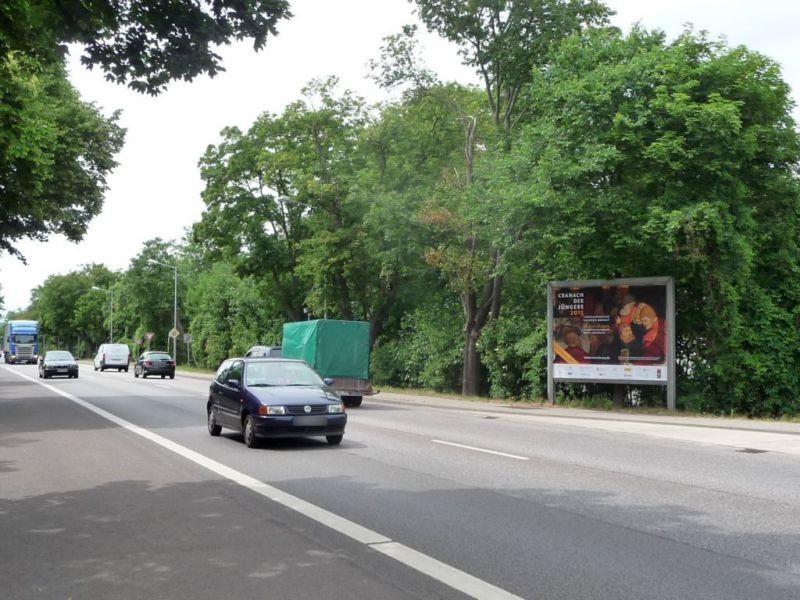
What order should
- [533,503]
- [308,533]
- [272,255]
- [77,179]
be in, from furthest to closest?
[272,255]
[77,179]
[533,503]
[308,533]

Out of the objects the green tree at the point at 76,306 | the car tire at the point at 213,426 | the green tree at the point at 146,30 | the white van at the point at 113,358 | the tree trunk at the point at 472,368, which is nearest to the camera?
the green tree at the point at 146,30

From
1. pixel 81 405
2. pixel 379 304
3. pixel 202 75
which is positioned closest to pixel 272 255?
pixel 379 304

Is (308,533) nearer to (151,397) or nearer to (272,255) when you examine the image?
(151,397)

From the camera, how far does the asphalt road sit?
17.8 ft

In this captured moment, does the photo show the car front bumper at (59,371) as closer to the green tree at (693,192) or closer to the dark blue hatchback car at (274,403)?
the green tree at (693,192)

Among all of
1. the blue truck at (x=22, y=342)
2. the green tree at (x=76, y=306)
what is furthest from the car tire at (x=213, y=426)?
the green tree at (x=76, y=306)

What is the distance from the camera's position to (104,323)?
110812 mm

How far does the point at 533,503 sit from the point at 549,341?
15.8m

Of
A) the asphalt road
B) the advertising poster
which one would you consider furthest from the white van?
the asphalt road

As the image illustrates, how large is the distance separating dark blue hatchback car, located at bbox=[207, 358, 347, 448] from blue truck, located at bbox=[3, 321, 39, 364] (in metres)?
74.8

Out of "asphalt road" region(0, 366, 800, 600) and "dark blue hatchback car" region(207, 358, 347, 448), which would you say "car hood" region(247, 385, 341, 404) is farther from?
"asphalt road" region(0, 366, 800, 600)

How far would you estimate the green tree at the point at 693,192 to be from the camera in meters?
19.7

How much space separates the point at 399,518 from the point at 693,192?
15618 mm

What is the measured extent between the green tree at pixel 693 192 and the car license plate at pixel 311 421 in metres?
10.2
